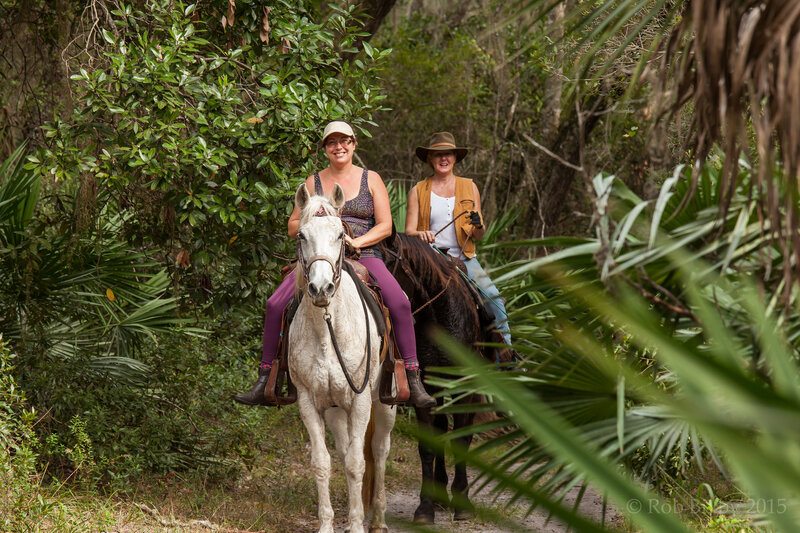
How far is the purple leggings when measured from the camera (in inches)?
247

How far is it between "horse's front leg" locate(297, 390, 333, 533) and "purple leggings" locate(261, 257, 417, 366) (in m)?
0.51

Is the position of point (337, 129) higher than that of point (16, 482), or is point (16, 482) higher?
point (337, 129)

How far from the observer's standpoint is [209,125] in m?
6.68

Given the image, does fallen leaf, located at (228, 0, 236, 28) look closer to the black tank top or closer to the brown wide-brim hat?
the black tank top

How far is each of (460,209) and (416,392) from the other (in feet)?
6.54

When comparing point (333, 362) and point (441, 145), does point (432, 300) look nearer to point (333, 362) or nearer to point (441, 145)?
point (333, 362)

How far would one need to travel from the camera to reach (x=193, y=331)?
758cm

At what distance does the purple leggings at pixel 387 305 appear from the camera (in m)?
6.26

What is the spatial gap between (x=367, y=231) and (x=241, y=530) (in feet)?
7.54

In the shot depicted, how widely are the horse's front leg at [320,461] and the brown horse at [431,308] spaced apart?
1064 millimetres

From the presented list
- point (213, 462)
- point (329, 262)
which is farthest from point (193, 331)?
point (329, 262)

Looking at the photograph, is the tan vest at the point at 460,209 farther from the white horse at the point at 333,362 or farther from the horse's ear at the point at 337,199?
the horse's ear at the point at 337,199

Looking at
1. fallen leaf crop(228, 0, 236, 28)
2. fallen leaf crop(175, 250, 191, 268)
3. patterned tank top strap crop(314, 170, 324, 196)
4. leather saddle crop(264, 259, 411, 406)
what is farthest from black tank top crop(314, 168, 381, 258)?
fallen leaf crop(228, 0, 236, 28)

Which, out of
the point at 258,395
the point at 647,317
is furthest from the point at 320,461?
the point at 647,317
